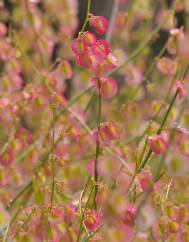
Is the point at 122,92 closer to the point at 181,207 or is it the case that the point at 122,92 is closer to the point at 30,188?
the point at 30,188

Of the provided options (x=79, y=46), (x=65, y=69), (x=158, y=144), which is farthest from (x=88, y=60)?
(x=65, y=69)

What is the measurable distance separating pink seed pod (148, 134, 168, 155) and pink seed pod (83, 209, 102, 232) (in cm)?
23

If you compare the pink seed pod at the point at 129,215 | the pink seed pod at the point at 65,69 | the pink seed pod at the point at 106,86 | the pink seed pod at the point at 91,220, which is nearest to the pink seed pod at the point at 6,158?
the pink seed pod at the point at 65,69

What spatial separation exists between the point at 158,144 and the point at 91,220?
0.26m

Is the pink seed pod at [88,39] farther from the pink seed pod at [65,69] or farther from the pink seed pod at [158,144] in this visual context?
the pink seed pod at [65,69]

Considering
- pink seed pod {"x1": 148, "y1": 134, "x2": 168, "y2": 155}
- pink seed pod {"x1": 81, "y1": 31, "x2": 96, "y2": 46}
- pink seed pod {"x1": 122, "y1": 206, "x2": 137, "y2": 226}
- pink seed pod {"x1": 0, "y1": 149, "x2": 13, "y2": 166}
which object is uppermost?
pink seed pod {"x1": 81, "y1": 31, "x2": 96, "y2": 46}

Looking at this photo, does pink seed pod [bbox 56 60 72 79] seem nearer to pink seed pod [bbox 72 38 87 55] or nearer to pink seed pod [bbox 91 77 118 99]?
pink seed pod [bbox 91 77 118 99]

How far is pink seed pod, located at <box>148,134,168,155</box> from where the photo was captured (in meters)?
1.74

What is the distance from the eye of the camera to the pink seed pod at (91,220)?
1759 millimetres

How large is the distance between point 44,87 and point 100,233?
102 cm

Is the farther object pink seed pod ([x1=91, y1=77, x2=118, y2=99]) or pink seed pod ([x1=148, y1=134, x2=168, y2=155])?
pink seed pod ([x1=91, y1=77, x2=118, y2=99])

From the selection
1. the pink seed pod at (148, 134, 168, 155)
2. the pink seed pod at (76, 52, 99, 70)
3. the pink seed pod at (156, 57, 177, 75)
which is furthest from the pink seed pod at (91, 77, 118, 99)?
the pink seed pod at (156, 57, 177, 75)

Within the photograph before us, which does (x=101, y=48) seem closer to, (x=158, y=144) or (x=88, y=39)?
(x=88, y=39)

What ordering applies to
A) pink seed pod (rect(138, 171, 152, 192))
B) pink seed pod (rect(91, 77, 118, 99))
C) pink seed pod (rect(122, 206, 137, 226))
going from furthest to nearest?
pink seed pod (rect(91, 77, 118, 99)), pink seed pod (rect(138, 171, 152, 192)), pink seed pod (rect(122, 206, 137, 226))
